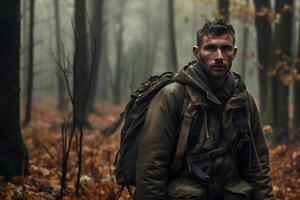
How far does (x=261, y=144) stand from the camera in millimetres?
4441

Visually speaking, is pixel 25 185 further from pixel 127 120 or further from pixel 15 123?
pixel 127 120

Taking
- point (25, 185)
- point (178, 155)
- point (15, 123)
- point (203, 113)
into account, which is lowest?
point (25, 185)

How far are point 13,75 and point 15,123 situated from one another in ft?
2.11

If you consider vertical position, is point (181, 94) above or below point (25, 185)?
above

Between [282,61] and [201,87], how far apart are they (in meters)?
9.94

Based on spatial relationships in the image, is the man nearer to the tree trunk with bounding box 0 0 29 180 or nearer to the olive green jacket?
the olive green jacket

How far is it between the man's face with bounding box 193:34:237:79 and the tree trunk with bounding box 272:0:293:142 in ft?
31.4

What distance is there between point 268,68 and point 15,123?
8697 mm

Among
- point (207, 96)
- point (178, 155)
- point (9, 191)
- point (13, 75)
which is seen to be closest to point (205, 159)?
point (178, 155)

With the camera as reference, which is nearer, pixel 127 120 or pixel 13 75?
pixel 127 120

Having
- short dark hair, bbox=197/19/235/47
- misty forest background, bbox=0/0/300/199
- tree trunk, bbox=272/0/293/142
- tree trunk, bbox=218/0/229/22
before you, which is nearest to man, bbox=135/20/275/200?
short dark hair, bbox=197/19/235/47

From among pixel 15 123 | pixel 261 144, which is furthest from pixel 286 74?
pixel 261 144

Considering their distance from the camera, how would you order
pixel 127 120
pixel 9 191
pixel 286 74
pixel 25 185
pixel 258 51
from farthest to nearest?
pixel 258 51 → pixel 286 74 → pixel 25 185 → pixel 9 191 → pixel 127 120

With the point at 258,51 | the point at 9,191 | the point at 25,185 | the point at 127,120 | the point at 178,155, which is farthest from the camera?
the point at 258,51
